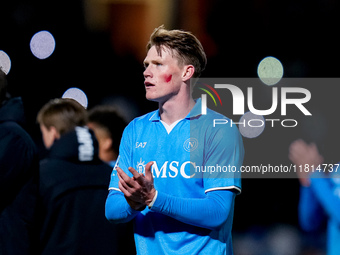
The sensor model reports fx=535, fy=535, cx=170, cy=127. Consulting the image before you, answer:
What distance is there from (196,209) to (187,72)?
809 millimetres

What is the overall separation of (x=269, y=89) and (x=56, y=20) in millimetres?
4870

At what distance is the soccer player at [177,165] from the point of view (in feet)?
8.77

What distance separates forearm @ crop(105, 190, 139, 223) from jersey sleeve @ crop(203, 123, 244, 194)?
0.42 meters

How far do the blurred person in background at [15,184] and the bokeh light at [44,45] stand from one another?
750 centimetres

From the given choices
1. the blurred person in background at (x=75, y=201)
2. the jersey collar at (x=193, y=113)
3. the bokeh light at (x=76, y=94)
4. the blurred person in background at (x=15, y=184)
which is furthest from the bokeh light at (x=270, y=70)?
the jersey collar at (x=193, y=113)

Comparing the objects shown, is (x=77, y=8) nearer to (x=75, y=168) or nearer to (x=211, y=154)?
(x=75, y=168)

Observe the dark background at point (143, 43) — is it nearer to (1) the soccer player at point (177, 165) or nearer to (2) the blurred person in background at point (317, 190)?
(2) the blurred person in background at point (317, 190)

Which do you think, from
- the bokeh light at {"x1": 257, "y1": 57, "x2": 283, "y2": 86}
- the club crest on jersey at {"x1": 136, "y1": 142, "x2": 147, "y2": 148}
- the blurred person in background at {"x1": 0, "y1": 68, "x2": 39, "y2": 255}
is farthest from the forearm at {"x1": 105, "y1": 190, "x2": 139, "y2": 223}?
the bokeh light at {"x1": 257, "y1": 57, "x2": 283, "y2": 86}

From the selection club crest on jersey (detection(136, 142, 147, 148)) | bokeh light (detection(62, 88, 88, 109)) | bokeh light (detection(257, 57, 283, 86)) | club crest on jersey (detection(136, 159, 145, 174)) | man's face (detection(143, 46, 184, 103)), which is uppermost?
man's face (detection(143, 46, 184, 103))

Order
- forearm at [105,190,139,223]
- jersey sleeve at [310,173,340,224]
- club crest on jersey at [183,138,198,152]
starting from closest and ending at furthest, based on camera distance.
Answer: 1. forearm at [105,190,139,223]
2. club crest on jersey at [183,138,198,152]
3. jersey sleeve at [310,173,340,224]

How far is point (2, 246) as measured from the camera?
3514 mm

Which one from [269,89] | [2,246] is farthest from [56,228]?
[269,89]

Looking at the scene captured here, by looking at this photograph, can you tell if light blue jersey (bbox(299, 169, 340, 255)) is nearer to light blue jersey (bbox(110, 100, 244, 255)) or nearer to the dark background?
light blue jersey (bbox(110, 100, 244, 255))

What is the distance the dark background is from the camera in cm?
1052
